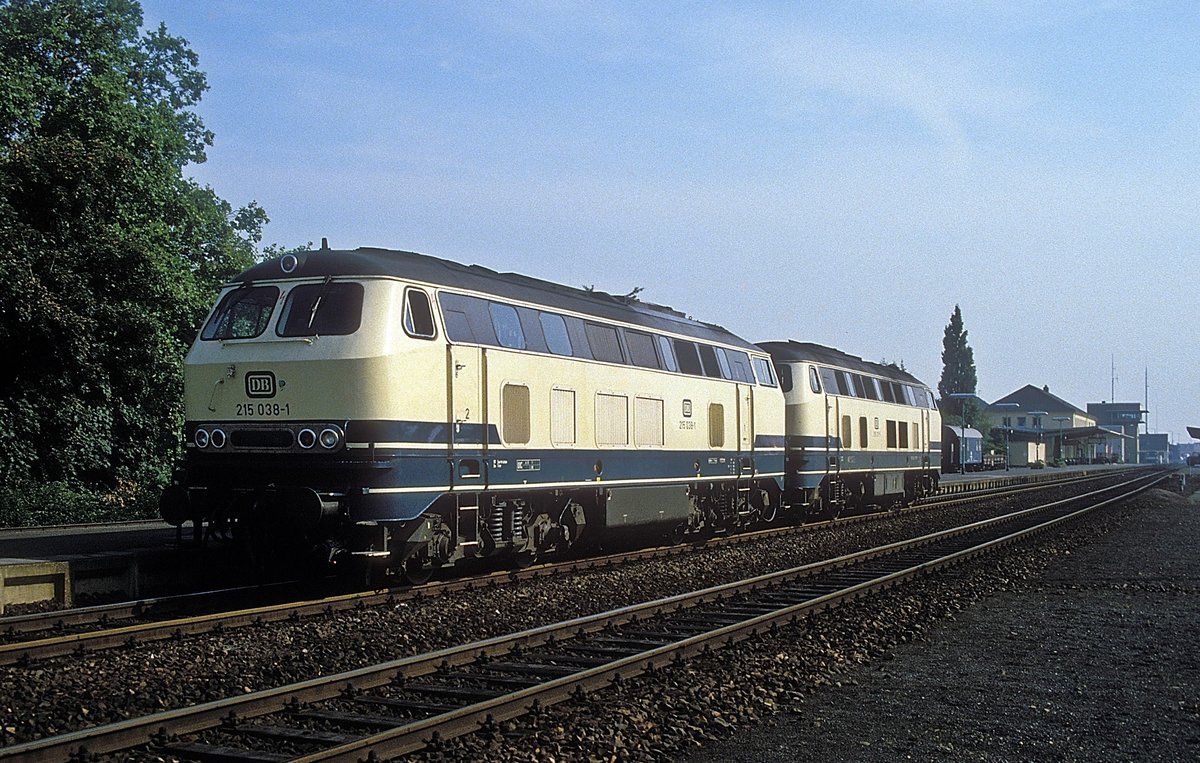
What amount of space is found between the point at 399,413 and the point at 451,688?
182 inches

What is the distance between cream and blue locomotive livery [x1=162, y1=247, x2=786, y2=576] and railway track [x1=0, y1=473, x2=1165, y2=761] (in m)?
2.81

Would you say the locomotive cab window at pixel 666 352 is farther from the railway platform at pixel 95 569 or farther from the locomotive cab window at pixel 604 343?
the railway platform at pixel 95 569

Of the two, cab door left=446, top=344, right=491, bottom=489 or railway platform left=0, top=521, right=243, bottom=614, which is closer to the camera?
railway platform left=0, top=521, right=243, bottom=614

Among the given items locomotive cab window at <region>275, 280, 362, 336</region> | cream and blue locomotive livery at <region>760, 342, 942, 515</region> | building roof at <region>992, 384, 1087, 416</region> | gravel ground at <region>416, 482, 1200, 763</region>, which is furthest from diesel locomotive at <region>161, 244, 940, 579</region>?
building roof at <region>992, 384, 1087, 416</region>

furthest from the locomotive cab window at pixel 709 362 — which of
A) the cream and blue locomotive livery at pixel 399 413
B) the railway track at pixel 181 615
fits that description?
the railway track at pixel 181 615

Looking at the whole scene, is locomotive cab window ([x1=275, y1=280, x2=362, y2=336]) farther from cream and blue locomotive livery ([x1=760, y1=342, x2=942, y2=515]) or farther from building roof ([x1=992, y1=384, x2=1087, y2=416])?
building roof ([x1=992, y1=384, x2=1087, y2=416])

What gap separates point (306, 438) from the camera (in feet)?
Result: 40.9

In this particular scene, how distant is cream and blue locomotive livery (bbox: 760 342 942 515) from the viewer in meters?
25.8

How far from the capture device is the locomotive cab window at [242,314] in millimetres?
13375

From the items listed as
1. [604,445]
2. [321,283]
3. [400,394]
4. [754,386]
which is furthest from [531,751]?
[754,386]

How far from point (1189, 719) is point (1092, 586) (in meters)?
8.33

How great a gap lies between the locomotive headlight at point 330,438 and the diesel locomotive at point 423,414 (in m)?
0.02

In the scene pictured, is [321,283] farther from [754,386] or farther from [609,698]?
[754,386]

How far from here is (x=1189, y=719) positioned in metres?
8.20
